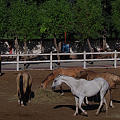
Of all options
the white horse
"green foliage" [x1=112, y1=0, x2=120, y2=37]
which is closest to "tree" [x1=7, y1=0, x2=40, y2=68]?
"green foliage" [x1=112, y1=0, x2=120, y2=37]

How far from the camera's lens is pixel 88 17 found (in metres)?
34.8

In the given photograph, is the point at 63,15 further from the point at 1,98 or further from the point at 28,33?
the point at 1,98

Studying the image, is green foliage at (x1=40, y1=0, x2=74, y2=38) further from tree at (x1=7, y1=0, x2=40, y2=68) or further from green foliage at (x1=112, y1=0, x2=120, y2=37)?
green foliage at (x1=112, y1=0, x2=120, y2=37)

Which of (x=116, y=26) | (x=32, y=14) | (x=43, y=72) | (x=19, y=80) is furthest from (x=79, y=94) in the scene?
(x=116, y=26)

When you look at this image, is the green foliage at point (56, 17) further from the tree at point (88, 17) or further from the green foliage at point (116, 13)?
the green foliage at point (116, 13)

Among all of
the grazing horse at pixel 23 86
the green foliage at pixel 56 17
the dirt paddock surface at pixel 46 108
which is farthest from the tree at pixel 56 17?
the grazing horse at pixel 23 86

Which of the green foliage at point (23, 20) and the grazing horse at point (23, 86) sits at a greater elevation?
the green foliage at point (23, 20)

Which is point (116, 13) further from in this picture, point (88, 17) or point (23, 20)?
point (23, 20)

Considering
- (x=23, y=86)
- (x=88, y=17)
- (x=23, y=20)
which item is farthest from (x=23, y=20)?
(x=23, y=86)

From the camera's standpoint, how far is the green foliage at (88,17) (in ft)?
114

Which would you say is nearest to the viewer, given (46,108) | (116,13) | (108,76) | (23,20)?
(46,108)

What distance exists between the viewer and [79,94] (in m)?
12.0

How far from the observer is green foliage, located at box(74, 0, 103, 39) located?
114 ft

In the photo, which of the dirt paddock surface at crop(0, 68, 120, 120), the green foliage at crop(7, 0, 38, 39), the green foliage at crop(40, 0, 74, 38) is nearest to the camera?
A: the dirt paddock surface at crop(0, 68, 120, 120)
